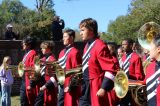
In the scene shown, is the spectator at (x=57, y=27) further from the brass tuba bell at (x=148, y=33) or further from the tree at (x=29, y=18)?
the brass tuba bell at (x=148, y=33)

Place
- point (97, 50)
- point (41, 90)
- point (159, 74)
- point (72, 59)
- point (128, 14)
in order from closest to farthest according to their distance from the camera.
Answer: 1. point (159, 74)
2. point (97, 50)
3. point (72, 59)
4. point (41, 90)
5. point (128, 14)

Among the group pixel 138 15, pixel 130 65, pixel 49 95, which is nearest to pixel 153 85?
pixel 130 65

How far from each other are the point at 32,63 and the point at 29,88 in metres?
0.56

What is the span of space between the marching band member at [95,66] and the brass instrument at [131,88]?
0.40 m

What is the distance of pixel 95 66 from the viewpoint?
739cm

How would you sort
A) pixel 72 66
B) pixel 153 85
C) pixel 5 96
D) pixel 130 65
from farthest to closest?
1. pixel 5 96
2. pixel 130 65
3. pixel 72 66
4. pixel 153 85

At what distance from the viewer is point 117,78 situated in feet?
21.7

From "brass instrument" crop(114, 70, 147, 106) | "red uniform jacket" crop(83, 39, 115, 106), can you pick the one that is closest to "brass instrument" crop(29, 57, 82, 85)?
"red uniform jacket" crop(83, 39, 115, 106)

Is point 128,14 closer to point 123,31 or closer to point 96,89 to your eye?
point 123,31

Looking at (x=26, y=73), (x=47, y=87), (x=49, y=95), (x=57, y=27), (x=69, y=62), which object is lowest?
(x=49, y=95)

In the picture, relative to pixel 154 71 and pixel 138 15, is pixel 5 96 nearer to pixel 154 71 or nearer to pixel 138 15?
pixel 154 71

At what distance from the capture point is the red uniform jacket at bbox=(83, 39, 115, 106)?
7.12 m

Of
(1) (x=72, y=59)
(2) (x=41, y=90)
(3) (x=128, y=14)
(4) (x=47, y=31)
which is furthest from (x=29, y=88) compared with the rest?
(3) (x=128, y=14)

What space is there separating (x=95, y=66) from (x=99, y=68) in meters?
0.07
